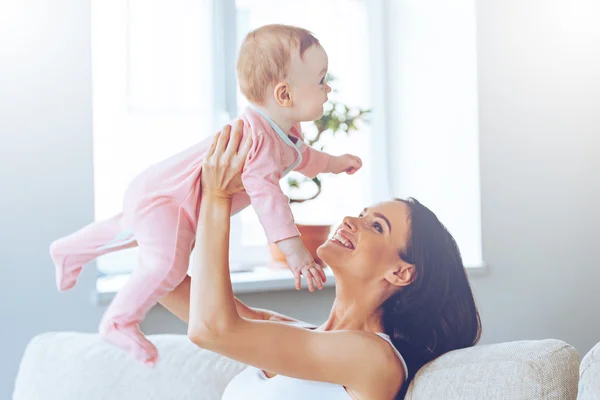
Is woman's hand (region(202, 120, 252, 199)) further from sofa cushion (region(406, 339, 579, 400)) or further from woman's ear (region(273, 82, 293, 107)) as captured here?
sofa cushion (region(406, 339, 579, 400))

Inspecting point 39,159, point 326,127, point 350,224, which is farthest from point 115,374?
point 326,127

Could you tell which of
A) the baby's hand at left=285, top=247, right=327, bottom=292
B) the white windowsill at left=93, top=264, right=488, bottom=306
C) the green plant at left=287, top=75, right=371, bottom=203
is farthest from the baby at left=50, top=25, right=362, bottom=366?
the green plant at left=287, top=75, right=371, bottom=203

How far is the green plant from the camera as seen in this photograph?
271 cm

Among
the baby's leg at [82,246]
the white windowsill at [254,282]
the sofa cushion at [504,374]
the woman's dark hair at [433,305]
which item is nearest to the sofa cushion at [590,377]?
the sofa cushion at [504,374]

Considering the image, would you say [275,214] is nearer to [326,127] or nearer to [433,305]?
[433,305]

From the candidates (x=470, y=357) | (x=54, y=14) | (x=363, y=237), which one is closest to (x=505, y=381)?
(x=470, y=357)

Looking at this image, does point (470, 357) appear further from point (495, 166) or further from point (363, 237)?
point (495, 166)

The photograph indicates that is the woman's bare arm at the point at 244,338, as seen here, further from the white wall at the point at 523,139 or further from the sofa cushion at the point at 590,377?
the white wall at the point at 523,139

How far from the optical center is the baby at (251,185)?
113 cm

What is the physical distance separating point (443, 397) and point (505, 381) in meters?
0.10

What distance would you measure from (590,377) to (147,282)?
65cm

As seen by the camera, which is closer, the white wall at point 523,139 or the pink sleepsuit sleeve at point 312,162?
the pink sleepsuit sleeve at point 312,162

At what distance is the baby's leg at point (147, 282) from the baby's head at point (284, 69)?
25 centimetres

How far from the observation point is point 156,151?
269cm
